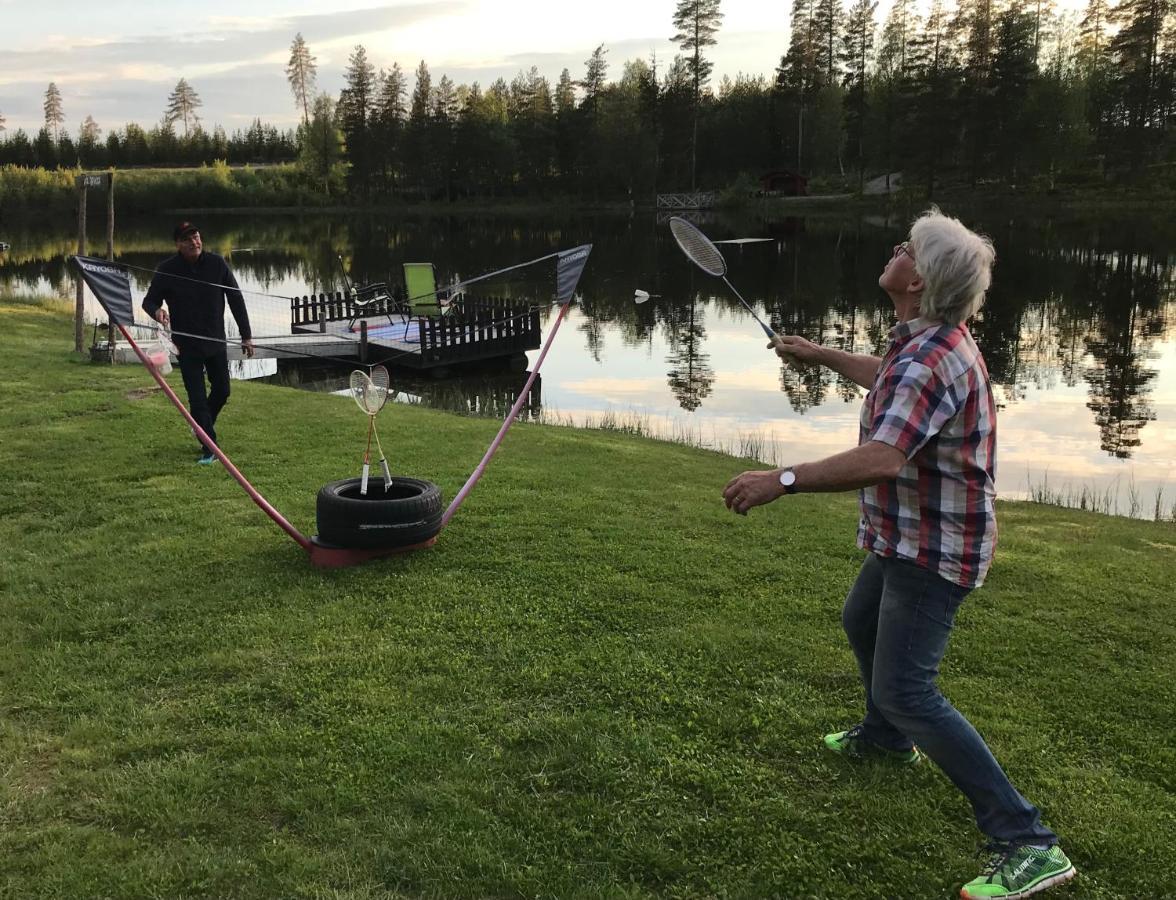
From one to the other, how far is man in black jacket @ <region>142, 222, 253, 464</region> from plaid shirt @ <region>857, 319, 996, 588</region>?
6893 mm

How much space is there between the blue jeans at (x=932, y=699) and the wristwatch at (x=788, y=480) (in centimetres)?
49

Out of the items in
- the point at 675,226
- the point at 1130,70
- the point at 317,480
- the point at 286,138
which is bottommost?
the point at 317,480

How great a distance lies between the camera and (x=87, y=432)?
380 inches

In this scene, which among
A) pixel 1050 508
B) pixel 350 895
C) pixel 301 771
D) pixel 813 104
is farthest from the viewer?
pixel 813 104

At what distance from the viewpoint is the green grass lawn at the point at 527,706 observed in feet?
10.2

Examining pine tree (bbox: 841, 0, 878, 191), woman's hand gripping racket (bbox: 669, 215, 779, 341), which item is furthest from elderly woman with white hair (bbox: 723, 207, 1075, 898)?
pine tree (bbox: 841, 0, 878, 191)

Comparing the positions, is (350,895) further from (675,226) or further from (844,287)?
(844,287)

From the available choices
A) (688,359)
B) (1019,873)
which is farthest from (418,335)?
(1019,873)

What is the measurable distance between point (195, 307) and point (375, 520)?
3944 millimetres

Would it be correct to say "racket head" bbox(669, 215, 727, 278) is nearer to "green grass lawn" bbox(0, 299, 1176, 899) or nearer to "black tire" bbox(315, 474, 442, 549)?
"green grass lawn" bbox(0, 299, 1176, 899)

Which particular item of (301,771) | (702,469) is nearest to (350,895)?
(301,771)

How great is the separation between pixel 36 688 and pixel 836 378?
→ 17257mm

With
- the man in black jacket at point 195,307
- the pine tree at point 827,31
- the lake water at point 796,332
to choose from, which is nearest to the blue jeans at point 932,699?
the man in black jacket at point 195,307

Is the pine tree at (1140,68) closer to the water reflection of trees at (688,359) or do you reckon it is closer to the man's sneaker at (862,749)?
the water reflection of trees at (688,359)
